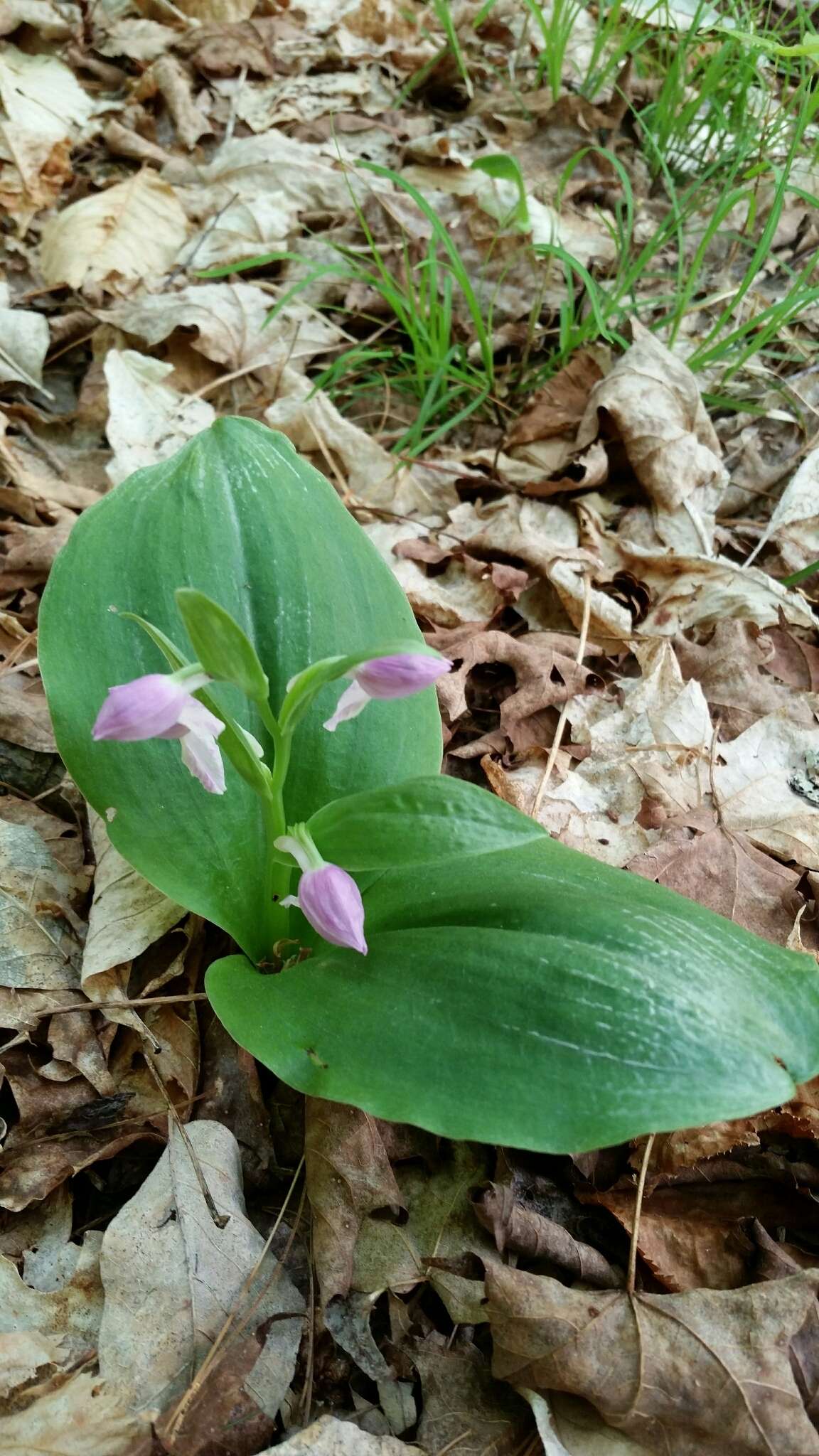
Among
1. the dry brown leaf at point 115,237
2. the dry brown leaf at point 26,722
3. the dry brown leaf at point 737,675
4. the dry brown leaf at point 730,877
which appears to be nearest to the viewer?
the dry brown leaf at point 730,877

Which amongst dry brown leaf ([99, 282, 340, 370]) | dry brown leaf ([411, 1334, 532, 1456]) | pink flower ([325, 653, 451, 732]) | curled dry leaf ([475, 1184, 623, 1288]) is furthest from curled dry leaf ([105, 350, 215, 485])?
dry brown leaf ([411, 1334, 532, 1456])

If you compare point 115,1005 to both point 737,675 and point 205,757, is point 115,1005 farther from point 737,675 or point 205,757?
point 737,675

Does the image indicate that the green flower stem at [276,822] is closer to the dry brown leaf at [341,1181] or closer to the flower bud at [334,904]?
the flower bud at [334,904]

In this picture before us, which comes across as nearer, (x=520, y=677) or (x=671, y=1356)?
(x=671, y=1356)

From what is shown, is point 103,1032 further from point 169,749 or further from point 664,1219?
point 664,1219

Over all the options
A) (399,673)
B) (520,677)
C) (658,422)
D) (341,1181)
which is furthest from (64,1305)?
(658,422)

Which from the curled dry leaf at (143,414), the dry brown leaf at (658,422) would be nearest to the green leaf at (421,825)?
the curled dry leaf at (143,414)
